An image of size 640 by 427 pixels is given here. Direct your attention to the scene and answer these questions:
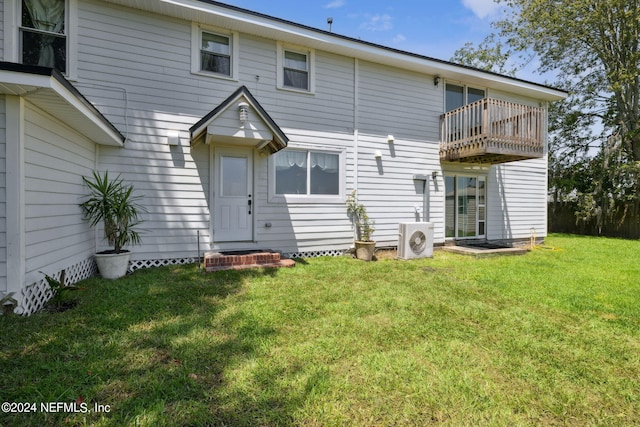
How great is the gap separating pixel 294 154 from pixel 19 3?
522cm

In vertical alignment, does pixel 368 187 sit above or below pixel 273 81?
below

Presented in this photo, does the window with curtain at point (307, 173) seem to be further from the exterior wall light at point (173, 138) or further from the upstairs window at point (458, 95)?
the upstairs window at point (458, 95)

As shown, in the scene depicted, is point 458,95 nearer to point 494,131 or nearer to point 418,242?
point 494,131

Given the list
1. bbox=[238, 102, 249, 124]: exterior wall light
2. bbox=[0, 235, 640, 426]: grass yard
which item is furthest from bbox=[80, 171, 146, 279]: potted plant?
bbox=[238, 102, 249, 124]: exterior wall light

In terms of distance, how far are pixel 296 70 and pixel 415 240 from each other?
4.98 metres

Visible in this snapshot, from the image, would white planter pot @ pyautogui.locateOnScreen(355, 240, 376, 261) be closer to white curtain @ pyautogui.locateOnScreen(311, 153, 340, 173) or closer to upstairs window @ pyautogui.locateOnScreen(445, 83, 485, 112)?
white curtain @ pyautogui.locateOnScreen(311, 153, 340, 173)

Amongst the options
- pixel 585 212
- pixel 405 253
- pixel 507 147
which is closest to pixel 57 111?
pixel 405 253

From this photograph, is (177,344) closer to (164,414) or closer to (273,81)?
(164,414)

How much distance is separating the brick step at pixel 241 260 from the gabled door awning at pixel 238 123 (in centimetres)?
221

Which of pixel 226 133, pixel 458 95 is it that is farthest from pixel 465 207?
pixel 226 133

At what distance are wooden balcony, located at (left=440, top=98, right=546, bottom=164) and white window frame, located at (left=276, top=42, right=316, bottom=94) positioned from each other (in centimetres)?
402

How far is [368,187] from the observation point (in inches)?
299

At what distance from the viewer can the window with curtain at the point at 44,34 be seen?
492cm

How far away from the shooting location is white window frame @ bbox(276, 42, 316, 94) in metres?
6.68
